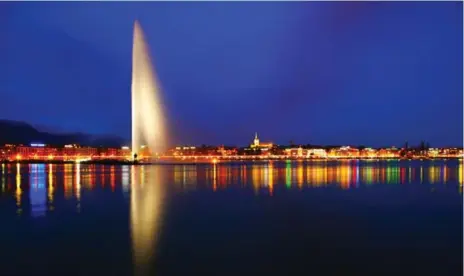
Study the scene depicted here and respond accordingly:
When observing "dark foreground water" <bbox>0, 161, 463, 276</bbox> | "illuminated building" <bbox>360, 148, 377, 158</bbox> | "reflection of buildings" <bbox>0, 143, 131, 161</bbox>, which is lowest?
"illuminated building" <bbox>360, 148, 377, 158</bbox>

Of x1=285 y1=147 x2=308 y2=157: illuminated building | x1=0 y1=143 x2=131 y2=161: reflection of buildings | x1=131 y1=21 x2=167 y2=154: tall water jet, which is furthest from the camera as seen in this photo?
x1=285 y1=147 x2=308 y2=157: illuminated building

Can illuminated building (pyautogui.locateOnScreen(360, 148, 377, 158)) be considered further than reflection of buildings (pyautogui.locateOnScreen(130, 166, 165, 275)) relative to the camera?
Yes

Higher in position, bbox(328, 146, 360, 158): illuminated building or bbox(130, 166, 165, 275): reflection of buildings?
bbox(130, 166, 165, 275): reflection of buildings

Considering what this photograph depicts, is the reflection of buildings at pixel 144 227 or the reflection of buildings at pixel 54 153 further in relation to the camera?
the reflection of buildings at pixel 54 153

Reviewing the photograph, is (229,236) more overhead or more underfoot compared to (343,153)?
more overhead

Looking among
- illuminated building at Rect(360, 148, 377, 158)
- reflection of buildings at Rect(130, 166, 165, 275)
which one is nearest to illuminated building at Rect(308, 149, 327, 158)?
illuminated building at Rect(360, 148, 377, 158)

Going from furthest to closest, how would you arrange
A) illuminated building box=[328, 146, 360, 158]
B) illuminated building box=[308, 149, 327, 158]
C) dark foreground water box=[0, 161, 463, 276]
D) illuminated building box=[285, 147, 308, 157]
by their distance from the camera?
illuminated building box=[285, 147, 308, 157] < illuminated building box=[308, 149, 327, 158] < illuminated building box=[328, 146, 360, 158] < dark foreground water box=[0, 161, 463, 276]

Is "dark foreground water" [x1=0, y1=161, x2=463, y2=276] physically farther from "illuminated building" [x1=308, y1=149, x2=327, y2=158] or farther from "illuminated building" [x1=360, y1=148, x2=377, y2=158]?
"illuminated building" [x1=360, y1=148, x2=377, y2=158]

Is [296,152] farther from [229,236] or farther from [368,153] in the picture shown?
[229,236]

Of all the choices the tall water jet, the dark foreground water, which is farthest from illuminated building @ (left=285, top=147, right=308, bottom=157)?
the dark foreground water

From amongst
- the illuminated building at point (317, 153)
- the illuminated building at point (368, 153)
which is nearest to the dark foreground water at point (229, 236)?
the illuminated building at point (317, 153)

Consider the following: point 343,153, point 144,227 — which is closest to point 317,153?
point 343,153

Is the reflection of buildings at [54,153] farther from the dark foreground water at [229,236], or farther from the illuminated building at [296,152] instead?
the dark foreground water at [229,236]

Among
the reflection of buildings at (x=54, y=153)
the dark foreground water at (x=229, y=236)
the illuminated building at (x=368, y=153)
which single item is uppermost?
the dark foreground water at (x=229, y=236)
